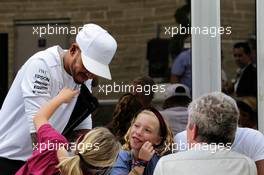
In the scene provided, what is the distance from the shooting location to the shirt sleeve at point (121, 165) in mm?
3121

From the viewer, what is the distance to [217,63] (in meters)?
3.74

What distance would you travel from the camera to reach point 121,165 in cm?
314

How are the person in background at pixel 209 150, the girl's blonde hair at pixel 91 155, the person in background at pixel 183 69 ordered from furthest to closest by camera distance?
the person in background at pixel 183 69, the girl's blonde hair at pixel 91 155, the person in background at pixel 209 150

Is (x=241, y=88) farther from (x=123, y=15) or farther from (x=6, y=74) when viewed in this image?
(x=6, y=74)

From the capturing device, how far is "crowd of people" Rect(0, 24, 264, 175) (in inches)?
100

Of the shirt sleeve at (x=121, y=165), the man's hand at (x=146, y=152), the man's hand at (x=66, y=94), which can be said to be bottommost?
the shirt sleeve at (x=121, y=165)

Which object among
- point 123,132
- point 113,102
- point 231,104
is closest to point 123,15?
point 113,102

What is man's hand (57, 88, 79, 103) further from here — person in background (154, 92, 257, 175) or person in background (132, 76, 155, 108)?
person in background (132, 76, 155, 108)

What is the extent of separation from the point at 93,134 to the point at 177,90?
4.91ft

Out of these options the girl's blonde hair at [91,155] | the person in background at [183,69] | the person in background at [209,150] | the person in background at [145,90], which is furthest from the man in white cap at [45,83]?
the person in background at [183,69]

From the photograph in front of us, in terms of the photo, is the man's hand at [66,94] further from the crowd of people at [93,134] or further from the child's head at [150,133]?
the child's head at [150,133]

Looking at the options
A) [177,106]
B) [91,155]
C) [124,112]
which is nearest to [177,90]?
[177,106]

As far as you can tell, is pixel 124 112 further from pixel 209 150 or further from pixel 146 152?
pixel 209 150

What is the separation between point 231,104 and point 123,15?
89.0 inches
